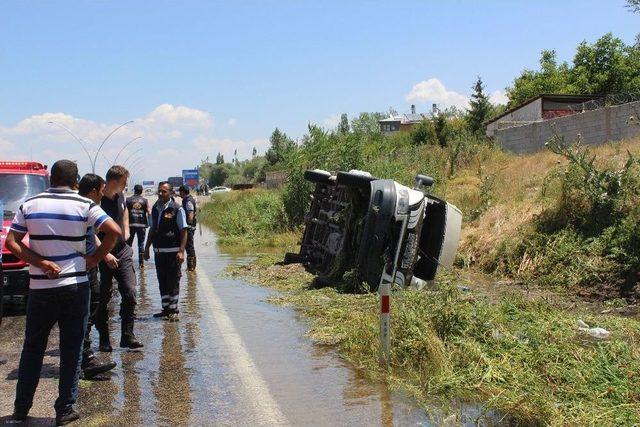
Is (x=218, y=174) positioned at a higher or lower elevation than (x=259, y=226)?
higher

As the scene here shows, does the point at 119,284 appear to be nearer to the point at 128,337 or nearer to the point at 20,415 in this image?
the point at 128,337

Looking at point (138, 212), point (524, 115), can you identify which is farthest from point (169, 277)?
point (524, 115)

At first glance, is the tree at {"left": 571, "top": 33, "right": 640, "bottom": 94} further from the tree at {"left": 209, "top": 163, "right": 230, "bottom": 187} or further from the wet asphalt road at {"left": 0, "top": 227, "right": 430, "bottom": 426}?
the tree at {"left": 209, "top": 163, "right": 230, "bottom": 187}

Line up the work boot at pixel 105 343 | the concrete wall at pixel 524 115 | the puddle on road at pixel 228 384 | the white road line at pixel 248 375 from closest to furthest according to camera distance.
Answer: the puddle on road at pixel 228 384 < the white road line at pixel 248 375 < the work boot at pixel 105 343 < the concrete wall at pixel 524 115

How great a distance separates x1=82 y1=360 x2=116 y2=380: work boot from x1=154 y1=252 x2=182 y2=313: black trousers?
2.81 m

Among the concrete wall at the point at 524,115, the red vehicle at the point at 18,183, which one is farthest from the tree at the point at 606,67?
the red vehicle at the point at 18,183

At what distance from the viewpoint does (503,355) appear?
6277mm

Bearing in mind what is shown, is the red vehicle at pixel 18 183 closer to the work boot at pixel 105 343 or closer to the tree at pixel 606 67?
the work boot at pixel 105 343

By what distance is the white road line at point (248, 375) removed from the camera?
17.9 ft

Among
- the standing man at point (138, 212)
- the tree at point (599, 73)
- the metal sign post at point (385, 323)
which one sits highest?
the tree at point (599, 73)

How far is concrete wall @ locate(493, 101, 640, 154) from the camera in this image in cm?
2278

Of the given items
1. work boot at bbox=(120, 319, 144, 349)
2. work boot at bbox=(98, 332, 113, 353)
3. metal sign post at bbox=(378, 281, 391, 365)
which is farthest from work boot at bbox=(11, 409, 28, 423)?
metal sign post at bbox=(378, 281, 391, 365)

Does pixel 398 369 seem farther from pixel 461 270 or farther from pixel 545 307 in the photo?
pixel 461 270

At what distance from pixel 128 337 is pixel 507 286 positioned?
7.17m
